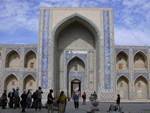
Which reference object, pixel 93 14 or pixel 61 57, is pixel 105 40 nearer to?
pixel 93 14

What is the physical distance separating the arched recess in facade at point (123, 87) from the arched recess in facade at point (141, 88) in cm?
96

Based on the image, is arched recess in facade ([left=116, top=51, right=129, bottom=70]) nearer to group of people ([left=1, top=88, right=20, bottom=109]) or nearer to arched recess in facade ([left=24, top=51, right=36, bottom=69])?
arched recess in facade ([left=24, top=51, right=36, bottom=69])

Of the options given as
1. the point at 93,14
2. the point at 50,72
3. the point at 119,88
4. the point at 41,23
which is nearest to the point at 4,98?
the point at 50,72

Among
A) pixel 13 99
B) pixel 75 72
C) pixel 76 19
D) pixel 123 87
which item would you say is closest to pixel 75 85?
pixel 75 72

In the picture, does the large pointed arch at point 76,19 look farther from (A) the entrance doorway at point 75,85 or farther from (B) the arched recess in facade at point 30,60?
(A) the entrance doorway at point 75,85

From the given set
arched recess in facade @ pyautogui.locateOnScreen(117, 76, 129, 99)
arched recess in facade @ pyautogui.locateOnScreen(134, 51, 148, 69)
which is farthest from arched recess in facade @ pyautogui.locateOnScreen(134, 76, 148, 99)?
arched recess in facade @ pyautogui.locateOnScreen(134, 51, 148, 69)

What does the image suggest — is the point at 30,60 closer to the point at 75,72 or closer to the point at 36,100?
the point at 75,72

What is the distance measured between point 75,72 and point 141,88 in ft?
22.9

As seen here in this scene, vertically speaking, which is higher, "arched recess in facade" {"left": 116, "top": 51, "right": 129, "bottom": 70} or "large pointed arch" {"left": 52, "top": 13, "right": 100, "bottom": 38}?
"large pointed arch" {"left": 52, "top": 13, "right": 100, "bottom": 38}

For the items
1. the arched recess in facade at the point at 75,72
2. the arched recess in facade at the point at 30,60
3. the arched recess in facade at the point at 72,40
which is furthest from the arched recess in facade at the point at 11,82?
the arched recess in facade at the point at 75,72

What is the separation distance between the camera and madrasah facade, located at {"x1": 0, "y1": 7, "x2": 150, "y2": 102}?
25.3 meters

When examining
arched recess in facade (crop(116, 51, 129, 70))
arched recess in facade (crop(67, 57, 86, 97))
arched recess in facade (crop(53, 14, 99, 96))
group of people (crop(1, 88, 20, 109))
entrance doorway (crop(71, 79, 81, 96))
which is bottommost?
group of people (crop(1, 88, 20, 109))

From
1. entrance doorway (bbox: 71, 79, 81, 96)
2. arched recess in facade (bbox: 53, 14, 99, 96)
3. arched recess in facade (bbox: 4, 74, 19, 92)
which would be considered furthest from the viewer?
arched recess in facade (bbox: 4, 74, 19, 92)

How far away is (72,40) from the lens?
2783 cm
